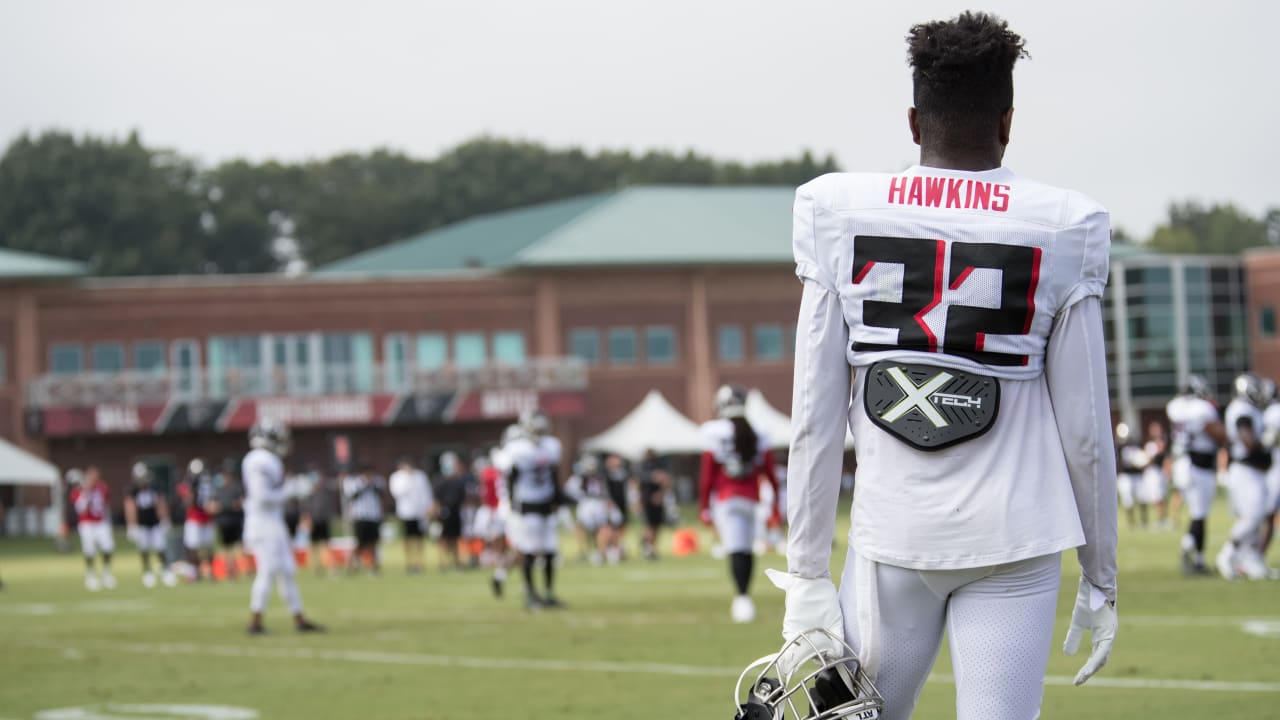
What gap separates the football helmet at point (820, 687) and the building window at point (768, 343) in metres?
62.1

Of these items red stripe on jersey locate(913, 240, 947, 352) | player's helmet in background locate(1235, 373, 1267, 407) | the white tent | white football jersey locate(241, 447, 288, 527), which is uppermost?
red stripe on jersey locate(913, 240, 947, 352)

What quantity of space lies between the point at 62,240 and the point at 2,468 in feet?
165

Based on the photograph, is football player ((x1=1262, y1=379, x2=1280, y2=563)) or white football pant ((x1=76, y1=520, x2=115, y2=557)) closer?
football player ((x1=1262, y1=379, x2=1280, y2=563))

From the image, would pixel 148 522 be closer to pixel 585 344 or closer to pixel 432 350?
pixel 432 350

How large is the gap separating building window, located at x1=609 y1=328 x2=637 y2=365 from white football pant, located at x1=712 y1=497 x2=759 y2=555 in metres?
48.2

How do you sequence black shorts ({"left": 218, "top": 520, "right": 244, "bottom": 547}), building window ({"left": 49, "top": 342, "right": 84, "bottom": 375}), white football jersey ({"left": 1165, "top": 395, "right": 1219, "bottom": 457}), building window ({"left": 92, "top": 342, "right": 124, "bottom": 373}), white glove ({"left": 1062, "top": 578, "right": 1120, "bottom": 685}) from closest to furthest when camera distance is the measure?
white glove ({"left": 1062, "top": 578, "right": 1120, "bottom": 685}), white football jersey ({"left": 1165, "top": 395, "right": 1219, "bottom": 457}), black shorts ({"left": 218, "top": 520, "right": 244, "bottom": 547}), building window ({"left": 49, "top": 342, "right": 84, "bottom": 375}), building window ({"left": 92, "top": 342, "right": 124, "bottom": 373})

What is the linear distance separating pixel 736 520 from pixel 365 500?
1400cm

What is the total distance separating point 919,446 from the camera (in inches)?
162

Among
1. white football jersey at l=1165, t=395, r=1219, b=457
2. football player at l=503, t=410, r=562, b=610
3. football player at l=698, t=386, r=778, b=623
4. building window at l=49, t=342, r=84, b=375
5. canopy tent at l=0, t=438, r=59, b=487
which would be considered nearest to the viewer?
football player at l=698, t=386, r=778, b=623

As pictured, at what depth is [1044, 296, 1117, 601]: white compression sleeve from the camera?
4.16 m

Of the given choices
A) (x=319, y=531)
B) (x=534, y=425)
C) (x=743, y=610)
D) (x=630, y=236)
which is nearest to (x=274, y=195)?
(x=630, y=236)

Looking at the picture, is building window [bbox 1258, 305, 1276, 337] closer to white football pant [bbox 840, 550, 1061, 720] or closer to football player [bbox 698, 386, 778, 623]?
football player [bbox 698, 386, 778, 623]

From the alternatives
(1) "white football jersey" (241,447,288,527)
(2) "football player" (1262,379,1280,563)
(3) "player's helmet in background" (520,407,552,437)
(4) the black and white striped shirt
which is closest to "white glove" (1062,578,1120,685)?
(1) "white football jersey" (241,447,288,527)

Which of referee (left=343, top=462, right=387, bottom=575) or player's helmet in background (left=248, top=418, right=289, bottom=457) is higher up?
player's helmet in background (left=248, top=418, right=289, bottom=457)
